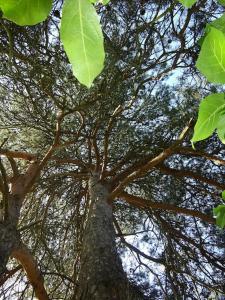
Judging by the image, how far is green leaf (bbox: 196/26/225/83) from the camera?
462 millimetres

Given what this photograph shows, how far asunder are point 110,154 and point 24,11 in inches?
256

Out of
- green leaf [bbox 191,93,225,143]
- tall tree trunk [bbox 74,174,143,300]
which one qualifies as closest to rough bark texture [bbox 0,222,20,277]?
tall tree trunk [bbox 74,174,143,300]

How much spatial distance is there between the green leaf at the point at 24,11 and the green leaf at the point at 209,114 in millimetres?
251

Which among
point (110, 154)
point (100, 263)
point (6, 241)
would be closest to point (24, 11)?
point (100, 263)

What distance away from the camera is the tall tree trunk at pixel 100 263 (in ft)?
11.1

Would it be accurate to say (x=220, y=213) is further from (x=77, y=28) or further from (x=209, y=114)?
(x=77, y=28)

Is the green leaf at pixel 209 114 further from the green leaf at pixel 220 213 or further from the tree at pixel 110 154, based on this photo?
the tree at pixel 110 154

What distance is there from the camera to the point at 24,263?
4.48m

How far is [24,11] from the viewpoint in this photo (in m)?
0.39

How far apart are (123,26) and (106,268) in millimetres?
3418

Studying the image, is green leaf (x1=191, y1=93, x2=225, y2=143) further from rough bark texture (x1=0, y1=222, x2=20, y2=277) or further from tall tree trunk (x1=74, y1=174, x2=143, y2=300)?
rough bark texture (x1=0, y1=222, x2=20, y2=277)

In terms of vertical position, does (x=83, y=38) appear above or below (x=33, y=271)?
below

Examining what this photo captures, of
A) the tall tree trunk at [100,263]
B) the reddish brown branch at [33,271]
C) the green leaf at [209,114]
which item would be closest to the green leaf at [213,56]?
the green leaf at [209,114]

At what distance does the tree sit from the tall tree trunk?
13 millimetres
